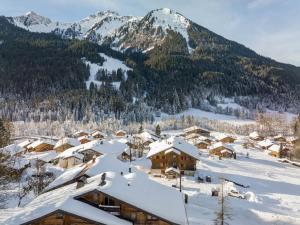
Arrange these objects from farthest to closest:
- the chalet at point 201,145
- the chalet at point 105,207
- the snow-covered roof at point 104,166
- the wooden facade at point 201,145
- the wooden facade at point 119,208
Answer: the wooden facade at point 201,145, the chalet at point 201,145, the snow-covered roof at point 104,166, the wooden facade at point 119,208, the chalet at point 105,207

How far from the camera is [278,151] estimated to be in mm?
134000

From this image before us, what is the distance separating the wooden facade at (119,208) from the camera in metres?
30.0

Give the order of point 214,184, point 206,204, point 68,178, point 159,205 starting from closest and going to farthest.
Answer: point 159,205
point 68,178
point 206,204
point 214,184

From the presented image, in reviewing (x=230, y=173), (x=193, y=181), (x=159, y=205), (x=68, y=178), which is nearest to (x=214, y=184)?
(x=193, y=181)

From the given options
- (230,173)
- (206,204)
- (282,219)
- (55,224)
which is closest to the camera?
(55,224)

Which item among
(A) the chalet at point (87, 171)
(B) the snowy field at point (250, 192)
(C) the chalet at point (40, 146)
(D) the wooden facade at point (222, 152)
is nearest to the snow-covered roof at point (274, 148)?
(B) the snowy field at point (250, 192)

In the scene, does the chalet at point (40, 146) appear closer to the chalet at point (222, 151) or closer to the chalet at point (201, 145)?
the chalet at point (201, 145)

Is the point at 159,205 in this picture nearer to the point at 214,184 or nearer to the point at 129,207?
the point at 129,207

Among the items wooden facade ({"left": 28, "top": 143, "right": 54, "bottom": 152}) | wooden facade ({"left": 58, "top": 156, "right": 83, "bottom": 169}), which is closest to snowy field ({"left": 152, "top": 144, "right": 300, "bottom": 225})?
wooden facade ({"left": 58, "top": 156, "right": 83, "bottom": 169})

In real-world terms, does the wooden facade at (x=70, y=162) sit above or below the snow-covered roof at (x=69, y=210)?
below

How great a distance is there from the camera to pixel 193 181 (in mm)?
74375

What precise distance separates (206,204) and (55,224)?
29.7 m

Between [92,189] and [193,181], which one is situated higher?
[92,189]

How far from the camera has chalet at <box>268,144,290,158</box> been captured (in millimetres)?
133512
